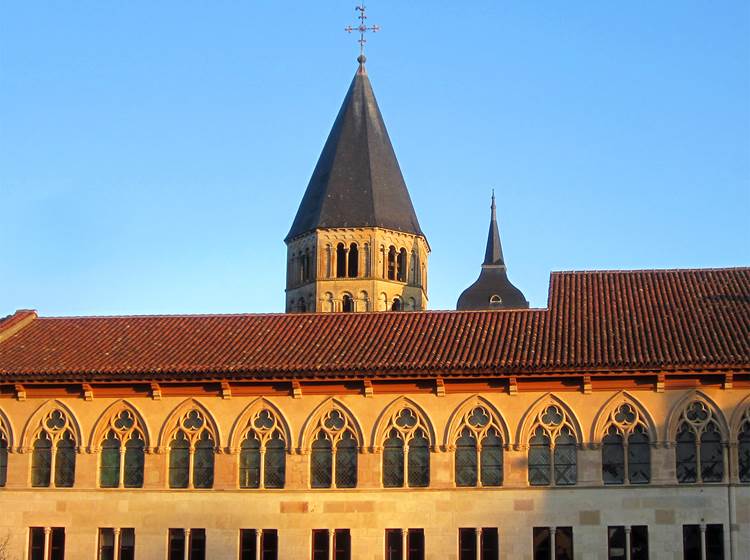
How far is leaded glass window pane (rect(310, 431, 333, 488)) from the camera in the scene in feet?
130

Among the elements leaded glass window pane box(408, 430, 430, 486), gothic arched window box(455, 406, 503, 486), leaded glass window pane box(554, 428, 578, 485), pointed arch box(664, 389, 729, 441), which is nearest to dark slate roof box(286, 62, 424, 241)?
leaded glass window pane box(408, 430, 430, 486)

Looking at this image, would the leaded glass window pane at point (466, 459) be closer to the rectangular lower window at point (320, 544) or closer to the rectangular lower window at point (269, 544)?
the rectangular lower window at point (320, 544)

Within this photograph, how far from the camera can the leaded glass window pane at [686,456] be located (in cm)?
3803

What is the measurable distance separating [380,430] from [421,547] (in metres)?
3.64

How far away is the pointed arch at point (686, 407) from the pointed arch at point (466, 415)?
4.65 meters

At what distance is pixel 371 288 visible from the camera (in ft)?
313

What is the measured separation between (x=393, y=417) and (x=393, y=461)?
131cm

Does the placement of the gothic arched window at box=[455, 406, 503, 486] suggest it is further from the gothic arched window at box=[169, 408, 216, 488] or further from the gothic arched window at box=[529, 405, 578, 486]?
the gothic arched window at box=[169, 408, 216, 488]

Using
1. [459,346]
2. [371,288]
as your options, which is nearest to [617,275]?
[459,346]

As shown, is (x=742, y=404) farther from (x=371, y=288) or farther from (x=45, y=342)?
(x=371, y=288)

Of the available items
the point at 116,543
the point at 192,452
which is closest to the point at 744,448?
the point at 192,452

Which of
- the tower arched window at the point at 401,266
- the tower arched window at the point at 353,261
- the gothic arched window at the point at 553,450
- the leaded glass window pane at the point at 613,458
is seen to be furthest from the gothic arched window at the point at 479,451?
the tower arched window at the point at 401,266

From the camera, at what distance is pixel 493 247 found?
363ft

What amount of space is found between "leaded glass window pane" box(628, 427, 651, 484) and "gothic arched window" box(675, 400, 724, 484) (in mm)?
849
